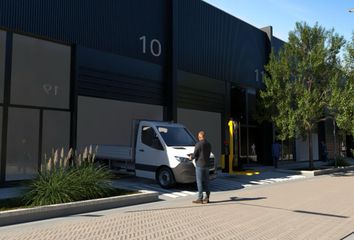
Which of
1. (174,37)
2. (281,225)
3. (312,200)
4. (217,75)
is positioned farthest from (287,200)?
(217,75)

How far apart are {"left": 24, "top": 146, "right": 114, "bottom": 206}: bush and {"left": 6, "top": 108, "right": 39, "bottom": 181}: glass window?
353 centimetres

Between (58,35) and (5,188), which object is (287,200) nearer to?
(5,188)

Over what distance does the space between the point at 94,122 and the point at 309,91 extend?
12338mm

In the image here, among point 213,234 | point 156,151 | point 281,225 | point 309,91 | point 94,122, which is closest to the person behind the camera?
point 213,234

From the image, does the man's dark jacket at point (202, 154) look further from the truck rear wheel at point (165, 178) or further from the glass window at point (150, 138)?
the glass window at point (150, 138)

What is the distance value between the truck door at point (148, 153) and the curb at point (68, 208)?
8.77 feet

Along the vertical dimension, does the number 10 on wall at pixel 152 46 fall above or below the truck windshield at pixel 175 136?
above

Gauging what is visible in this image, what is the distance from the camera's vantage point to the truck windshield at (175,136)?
13.9 m

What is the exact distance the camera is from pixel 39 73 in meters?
14.4

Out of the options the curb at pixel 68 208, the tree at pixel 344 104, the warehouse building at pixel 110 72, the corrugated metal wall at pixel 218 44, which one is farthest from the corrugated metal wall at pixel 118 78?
the tree at pixel 344 104

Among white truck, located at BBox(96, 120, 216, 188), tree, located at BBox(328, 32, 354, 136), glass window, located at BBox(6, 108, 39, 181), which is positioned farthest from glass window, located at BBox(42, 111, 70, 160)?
tree, located at BBox(328, 32, 354, 136)

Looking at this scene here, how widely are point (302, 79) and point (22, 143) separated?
613 inches

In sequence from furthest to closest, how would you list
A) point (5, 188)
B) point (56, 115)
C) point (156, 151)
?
point (56, 115)
point (156, 151)
point (5, 188)

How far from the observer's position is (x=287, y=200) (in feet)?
38.0
